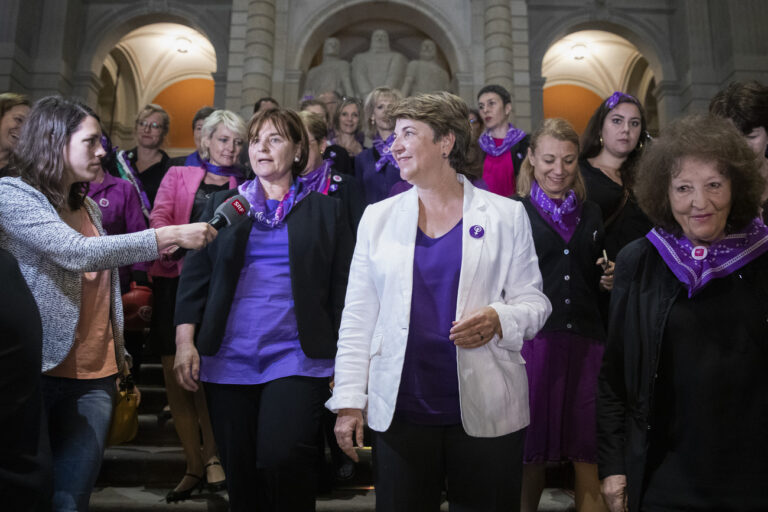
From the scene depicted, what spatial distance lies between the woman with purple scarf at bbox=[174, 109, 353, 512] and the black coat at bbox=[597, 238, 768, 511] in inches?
Result: 38.1

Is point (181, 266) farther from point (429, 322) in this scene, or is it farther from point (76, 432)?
point (429, 322)

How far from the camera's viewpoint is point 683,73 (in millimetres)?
12266

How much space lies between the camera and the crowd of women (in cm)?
169

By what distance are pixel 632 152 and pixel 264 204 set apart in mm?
2020

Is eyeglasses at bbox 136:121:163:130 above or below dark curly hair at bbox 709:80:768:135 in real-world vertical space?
above

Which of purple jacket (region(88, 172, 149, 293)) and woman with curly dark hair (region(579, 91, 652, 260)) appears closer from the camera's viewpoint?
woman with curly dark hair (region(579, 91, 652, 260))

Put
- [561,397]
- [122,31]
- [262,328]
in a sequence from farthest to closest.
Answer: [122,31] < [561,397] < [262,328]

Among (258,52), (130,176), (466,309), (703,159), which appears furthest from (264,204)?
(258,52)

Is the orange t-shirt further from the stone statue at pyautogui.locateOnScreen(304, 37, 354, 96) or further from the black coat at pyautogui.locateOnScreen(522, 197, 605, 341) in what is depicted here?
the stone statue at pyautogui.locateOnScreen(304, 37, 354, 96)

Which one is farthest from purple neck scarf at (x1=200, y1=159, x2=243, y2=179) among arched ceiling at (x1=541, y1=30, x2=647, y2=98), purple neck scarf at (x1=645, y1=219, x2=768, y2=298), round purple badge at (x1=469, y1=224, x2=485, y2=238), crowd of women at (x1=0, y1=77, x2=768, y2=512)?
arched ceiling at (x1=541, y1=30, x2=647, y2=98)

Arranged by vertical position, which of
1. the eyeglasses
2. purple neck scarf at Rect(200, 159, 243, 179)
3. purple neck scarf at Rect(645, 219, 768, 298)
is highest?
the eyeglasses

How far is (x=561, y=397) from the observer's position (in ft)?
8.88

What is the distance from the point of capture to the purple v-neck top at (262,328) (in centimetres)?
235

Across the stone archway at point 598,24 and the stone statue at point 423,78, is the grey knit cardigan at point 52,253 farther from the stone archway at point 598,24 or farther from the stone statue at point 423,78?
the stone archway at point 598,24
